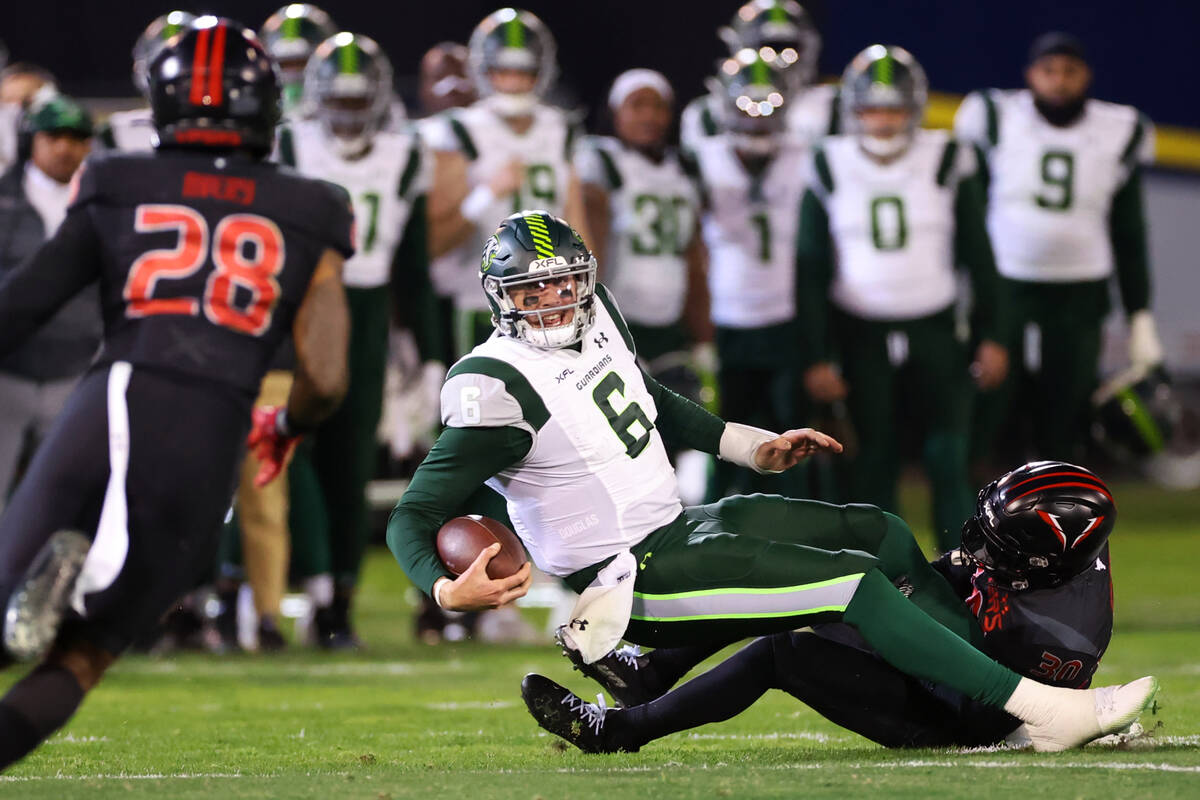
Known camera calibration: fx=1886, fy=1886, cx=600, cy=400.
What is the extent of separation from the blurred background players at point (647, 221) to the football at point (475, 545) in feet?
11.7

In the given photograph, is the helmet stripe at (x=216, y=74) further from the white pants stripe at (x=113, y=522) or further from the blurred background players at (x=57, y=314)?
the blurred background players at (x=57, y=314)

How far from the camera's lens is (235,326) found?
366 cm

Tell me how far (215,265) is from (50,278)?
31cm

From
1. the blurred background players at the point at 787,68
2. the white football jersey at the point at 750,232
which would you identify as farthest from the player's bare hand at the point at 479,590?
the blurred background players at the point at 787,68

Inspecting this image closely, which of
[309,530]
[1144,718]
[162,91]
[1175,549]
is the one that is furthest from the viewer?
[1175,549]

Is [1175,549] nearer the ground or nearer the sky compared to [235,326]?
nearer the ground

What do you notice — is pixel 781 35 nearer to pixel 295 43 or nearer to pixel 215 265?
pixel 295 43

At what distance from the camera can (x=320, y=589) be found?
6.96 meters

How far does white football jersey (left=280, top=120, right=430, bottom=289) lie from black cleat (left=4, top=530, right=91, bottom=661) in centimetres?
382

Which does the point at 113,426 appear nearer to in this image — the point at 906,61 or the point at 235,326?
the point at 235,326

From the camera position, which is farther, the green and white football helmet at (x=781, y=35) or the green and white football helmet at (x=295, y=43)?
the green and white football helmet at (x=781, y=35)

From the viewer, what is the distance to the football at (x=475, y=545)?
12.7 feet

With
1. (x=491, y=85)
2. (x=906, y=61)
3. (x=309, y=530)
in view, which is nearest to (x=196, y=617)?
(x=309, y=530)

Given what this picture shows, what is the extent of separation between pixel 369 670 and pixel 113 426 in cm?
296
